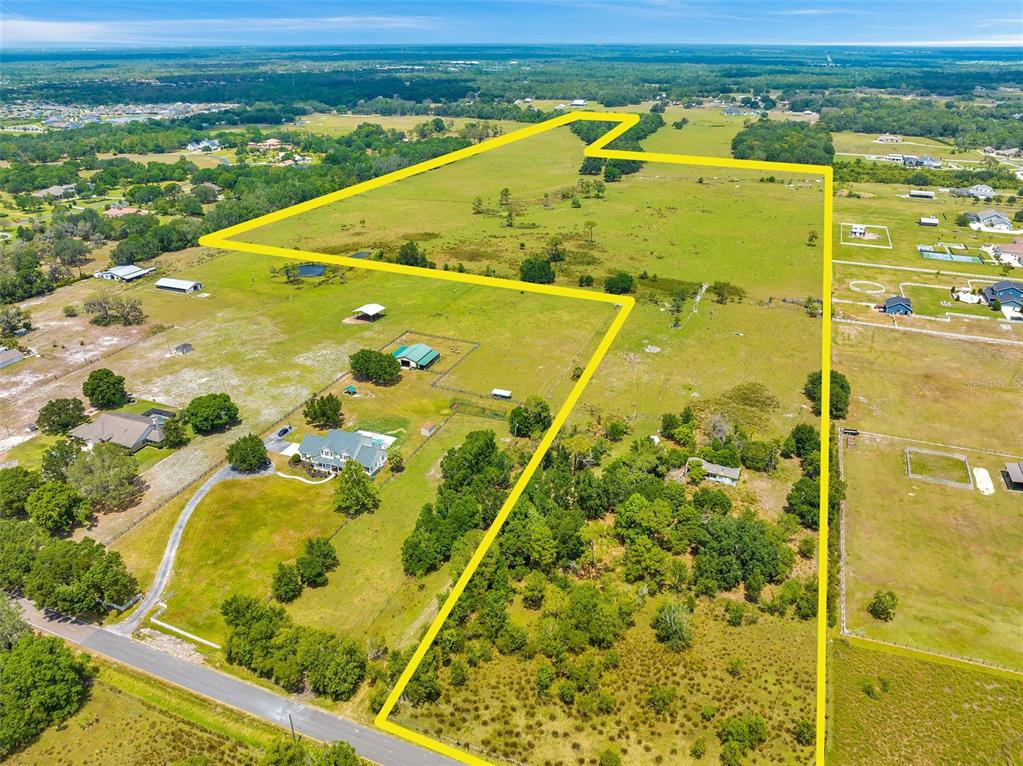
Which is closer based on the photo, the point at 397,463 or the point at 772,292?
the point at 397,463

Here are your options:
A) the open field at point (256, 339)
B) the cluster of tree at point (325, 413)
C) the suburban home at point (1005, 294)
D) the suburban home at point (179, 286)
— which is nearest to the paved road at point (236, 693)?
the open field at point (256, 339)

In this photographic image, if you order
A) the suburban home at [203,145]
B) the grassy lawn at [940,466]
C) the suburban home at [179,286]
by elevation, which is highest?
the suburban home at [203,145]

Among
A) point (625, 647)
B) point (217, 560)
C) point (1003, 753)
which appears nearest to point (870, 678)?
point (1003, 753)

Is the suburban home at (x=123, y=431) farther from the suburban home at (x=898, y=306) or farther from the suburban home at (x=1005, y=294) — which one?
the suburban home at (x=1005, y=294)

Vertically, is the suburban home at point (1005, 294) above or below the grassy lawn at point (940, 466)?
above

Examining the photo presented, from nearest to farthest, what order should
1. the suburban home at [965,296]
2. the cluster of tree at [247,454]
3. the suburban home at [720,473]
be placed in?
the cluster of tree at [247,454], the suburban home at [720,473], the suburban home at [965,296]

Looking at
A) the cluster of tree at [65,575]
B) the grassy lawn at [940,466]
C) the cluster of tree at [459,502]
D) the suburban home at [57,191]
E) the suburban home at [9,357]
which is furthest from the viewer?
the suburban home at [57,191]

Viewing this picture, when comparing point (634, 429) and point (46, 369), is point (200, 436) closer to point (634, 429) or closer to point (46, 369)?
point (46, 369)
